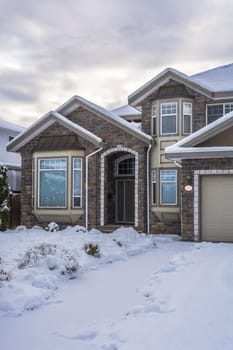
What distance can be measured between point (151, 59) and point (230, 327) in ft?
51.0

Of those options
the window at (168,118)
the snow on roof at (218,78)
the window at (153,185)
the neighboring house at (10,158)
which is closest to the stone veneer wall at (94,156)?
the window at (153,185)

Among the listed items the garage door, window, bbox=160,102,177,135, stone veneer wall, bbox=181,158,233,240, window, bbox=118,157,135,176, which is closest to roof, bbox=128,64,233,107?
window, bbox=160,102,177,135

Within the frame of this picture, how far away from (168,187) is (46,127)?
5.74m

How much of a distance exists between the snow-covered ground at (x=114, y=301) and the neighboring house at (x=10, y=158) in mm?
16208

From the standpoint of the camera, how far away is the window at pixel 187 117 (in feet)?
57.4

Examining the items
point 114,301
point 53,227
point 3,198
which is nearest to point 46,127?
point 3,198

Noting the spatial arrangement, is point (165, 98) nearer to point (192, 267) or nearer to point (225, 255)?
point (225, 255)

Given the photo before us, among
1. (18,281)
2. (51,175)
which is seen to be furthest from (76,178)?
(18,281)

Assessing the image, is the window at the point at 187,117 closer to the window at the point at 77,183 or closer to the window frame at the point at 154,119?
the window frame at the point at 154,119

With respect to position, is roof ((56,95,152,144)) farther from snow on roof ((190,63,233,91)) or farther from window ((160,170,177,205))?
snow on roof ((190,63,233,91))

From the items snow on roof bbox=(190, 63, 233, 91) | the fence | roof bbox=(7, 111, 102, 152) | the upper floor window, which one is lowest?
the fence

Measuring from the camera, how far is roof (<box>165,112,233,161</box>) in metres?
14.0

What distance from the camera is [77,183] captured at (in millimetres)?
17844

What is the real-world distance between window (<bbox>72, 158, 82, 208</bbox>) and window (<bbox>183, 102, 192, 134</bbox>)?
447 cm
